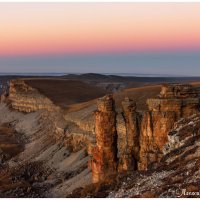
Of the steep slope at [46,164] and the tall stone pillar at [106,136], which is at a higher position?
the tall stone pillar at [106,136]

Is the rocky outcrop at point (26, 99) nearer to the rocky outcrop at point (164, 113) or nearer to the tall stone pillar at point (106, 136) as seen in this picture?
the tall stone pillar at point (106, 136)

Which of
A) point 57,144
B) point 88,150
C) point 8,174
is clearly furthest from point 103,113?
point 57,144

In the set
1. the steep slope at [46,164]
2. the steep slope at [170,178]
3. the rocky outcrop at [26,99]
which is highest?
the steep slope at [170,178]

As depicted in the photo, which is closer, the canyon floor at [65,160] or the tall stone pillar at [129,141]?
the canyon floor at [65,160]

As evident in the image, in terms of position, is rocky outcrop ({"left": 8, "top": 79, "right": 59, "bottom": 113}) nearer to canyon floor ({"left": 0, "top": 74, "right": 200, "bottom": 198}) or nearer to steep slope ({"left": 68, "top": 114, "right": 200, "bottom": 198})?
canyon floor ({"left": 0, "top": 74, "right": 200, "bottom": 198})

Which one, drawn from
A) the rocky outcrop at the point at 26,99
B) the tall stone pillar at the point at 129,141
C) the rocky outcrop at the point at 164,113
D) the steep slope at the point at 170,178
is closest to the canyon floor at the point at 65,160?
the steep slope at the point at 170,178

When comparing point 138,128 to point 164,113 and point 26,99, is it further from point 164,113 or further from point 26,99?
point 26,99
